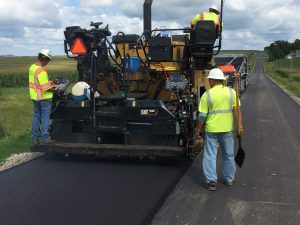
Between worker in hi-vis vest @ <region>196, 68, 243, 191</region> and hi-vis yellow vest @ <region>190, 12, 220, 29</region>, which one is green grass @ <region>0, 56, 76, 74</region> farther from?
worker in hi-vis vest @ <region>196, 68, 243, 191</region>

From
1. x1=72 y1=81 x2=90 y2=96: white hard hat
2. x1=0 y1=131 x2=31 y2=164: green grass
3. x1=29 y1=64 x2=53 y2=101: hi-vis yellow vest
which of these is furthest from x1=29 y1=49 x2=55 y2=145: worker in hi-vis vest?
x1=0 y1=131 x2=31 y2=164: green grass

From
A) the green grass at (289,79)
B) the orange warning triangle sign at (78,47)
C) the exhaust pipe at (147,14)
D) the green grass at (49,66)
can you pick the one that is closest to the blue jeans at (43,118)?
the orange warning triangle sign at (78,47)

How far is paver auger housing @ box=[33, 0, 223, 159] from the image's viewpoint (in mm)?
7336

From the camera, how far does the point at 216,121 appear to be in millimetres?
6055

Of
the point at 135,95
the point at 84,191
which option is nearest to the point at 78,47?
the point at 135,95

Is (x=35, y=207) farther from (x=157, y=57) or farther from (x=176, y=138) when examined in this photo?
(x=157, y=57)

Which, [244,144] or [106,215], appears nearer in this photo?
[106,215]

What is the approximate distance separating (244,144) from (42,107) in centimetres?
438

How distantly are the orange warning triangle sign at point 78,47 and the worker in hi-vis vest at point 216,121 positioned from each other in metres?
Result: 2.99

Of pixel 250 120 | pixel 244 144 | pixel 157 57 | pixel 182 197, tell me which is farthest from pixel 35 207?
pixel 250 120

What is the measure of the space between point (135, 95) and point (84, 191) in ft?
9.73

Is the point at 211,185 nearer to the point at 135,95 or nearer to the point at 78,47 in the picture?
the point at 135,95

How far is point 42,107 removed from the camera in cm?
788

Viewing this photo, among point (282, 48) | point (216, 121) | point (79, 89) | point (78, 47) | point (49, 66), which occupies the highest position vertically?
point (282, 48)
